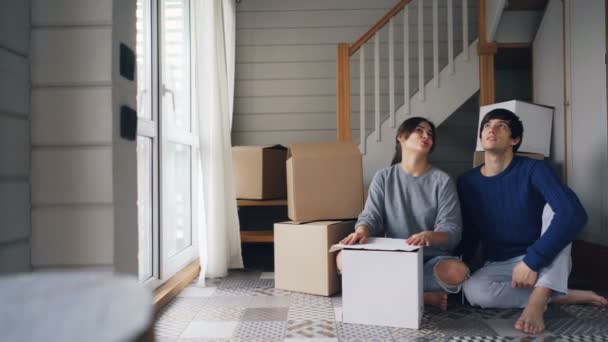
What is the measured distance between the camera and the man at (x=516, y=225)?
1.84m

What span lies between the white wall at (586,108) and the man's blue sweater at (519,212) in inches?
27.8

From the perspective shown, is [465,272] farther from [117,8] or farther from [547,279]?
[117,8]

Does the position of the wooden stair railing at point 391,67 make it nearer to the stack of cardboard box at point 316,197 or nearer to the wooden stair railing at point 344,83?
the wooden stair railing at point 344,83

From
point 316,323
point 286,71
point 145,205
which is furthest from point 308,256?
point 286,71

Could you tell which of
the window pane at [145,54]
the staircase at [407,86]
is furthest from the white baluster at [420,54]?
the window pane at [145,54]

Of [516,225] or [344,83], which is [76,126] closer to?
[516,225]

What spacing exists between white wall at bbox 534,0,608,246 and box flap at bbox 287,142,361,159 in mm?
1299

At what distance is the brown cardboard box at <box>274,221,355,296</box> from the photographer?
7.56 ft

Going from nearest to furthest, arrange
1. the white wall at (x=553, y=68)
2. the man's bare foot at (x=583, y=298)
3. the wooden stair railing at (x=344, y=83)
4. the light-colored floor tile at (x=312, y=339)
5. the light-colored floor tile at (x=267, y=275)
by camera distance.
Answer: the light-colored floor tile at (x=312, y=339), the man's bare foot at (x=583, y=298), the light-colored floor tile at (x=267, y=275), the white wall at (x=553, y=68), the wooden stair railing at (x=344, y=83)

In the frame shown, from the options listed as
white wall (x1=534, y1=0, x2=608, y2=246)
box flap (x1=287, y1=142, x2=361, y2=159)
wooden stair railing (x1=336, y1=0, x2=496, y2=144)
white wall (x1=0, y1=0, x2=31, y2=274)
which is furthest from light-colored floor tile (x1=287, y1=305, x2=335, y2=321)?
white wall (x1=534, y1=0, x2=608, y2=246)

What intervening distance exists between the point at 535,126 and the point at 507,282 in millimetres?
1287

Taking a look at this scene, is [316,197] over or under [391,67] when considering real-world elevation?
under

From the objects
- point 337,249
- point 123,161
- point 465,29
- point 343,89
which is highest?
point 465,29

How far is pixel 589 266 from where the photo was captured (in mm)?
2512
